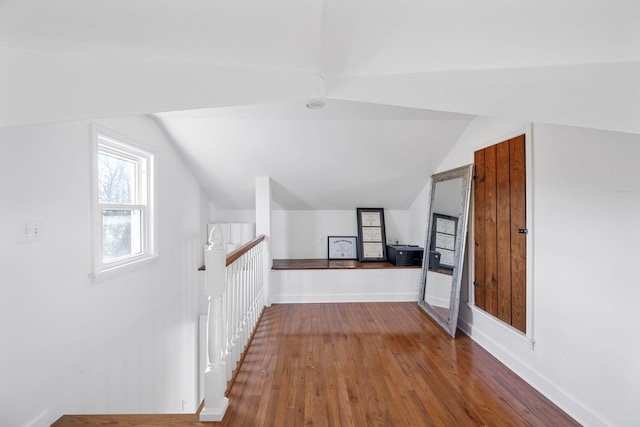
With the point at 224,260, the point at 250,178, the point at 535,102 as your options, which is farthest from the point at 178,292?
the point at 535,102

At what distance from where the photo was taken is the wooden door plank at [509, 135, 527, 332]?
77.2 inches

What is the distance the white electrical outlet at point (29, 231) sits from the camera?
1.40 metres

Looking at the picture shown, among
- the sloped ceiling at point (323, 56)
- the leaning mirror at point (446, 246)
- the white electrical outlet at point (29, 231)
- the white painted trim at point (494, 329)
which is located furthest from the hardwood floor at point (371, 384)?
the sloped ceiling at point (323, 56)

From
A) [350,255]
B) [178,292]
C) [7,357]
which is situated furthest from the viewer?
[350,255]

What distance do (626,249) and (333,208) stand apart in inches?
125

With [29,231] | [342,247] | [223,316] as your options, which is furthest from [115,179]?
[342,247]

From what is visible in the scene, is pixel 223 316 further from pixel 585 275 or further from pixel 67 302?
pixel 585 275

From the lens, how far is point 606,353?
143cm

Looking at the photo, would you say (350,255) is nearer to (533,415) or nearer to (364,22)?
(533,415)

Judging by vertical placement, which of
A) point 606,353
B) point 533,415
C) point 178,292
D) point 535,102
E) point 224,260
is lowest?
point 533,415

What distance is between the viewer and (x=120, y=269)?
7.00 ft

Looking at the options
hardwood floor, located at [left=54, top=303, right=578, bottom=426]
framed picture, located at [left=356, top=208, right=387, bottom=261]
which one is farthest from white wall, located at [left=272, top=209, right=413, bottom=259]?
hardwood floor, located at [left=54, top=303, right=578, bottom=426]

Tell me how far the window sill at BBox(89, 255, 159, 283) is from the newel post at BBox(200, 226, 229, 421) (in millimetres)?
1004

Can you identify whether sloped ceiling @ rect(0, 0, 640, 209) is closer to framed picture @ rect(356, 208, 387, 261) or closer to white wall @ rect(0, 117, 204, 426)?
white wall @ rect(0, 117, 204, 426)
